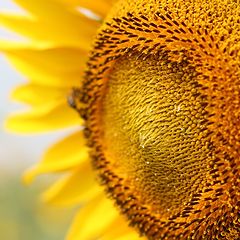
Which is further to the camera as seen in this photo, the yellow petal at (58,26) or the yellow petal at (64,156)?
the yellow petal at (64,156)

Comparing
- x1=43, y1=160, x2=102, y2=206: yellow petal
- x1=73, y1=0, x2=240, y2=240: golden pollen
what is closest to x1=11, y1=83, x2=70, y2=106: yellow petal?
x1=43, y1=160, x2=102, y2=206: yellow petal

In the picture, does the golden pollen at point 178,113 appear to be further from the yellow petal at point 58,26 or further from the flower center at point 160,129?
the yellow petal at point 58,26

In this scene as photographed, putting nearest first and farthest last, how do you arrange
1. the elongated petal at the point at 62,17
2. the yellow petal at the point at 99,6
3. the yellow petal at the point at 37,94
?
1. the yellow petal at the point at 99,6
2. the elongated petal at the point at 62,17
3. the yellow petal at the point at 37,94

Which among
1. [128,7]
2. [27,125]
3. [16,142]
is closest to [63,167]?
[27,125]

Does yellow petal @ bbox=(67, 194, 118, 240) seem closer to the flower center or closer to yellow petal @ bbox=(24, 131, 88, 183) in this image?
yellow petal @ bbox=(24, 131, 88, 183)

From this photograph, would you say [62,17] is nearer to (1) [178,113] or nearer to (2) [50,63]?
(2) [50,63]

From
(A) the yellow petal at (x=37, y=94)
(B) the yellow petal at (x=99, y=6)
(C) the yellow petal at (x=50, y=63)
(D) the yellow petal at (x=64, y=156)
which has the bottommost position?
(D) the yellow petal at (x=64, y=156)

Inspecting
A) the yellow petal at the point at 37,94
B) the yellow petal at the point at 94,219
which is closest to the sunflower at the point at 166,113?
the yellow petal at the point at 94,219

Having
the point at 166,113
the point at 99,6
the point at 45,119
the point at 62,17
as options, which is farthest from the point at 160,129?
the point at 45,119
